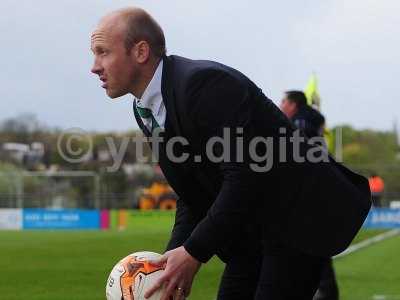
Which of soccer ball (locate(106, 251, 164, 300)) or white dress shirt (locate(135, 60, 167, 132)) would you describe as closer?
white dress shirt (locate(135, 60, 167, 132))

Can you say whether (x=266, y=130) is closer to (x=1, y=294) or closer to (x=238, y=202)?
(x=238, y=202)

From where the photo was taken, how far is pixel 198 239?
3480 millimetres

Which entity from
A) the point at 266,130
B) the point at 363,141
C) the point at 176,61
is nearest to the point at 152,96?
the point at 176,61

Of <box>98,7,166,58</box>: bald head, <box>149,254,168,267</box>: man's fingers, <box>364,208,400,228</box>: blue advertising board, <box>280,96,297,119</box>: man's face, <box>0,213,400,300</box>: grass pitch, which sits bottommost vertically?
<box>364,208,400,228</box>: blue advertising board

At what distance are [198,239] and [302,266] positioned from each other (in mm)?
543

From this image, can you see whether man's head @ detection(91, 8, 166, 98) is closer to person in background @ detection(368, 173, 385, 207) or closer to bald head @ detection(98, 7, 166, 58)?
bald head @ detection(98, 7, 166, 58)

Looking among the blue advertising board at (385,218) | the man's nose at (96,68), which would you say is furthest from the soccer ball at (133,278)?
the blue advertising board at (385,218)

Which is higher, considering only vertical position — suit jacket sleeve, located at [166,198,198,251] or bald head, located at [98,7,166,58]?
bald head, located at [98,7,166,58]

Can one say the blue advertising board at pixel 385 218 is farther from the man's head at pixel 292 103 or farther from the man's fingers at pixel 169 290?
the man's fingers at pixel 169 290

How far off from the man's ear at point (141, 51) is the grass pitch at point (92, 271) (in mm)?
6852

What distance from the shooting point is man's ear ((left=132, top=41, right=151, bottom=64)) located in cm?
359

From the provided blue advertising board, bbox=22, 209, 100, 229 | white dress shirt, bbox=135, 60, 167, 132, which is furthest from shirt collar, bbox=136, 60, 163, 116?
blue advertising board, bbox=22, 209, 100, 229

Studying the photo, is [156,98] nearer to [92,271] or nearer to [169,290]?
[169,290]

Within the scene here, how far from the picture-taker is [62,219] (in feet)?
129
